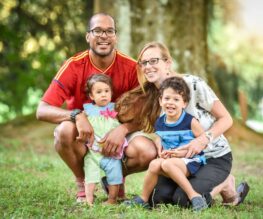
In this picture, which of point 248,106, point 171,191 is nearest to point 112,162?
point 171,191

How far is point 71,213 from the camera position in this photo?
4398 mm

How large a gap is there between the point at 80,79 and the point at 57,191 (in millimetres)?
998

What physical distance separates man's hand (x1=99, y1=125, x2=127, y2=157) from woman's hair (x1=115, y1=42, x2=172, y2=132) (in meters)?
0.19

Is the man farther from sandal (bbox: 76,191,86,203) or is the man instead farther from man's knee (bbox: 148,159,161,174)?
man's knee (bbox: 148,159,161,174)

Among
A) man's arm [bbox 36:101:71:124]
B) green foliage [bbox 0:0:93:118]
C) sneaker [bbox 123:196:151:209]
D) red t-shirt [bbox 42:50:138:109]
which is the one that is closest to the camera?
sneaker [bbox 123:196:151:209]

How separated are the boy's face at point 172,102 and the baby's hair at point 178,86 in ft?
0.08

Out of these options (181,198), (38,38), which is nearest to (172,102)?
(181,198)

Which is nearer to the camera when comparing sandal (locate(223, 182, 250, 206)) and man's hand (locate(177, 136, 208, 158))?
man's hand (locate(177, 136, 208, 158))

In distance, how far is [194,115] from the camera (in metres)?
4.93

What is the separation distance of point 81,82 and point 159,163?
1.04 metres

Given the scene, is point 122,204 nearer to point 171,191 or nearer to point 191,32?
point 171,191

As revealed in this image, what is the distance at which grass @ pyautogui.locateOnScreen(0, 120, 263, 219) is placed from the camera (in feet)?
14.4

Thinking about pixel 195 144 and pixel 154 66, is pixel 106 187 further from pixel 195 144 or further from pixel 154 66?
pixel 154 66

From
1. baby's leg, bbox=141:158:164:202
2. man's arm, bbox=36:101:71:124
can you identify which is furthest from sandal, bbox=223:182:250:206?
man's arm, bbox=36:101:71:124
